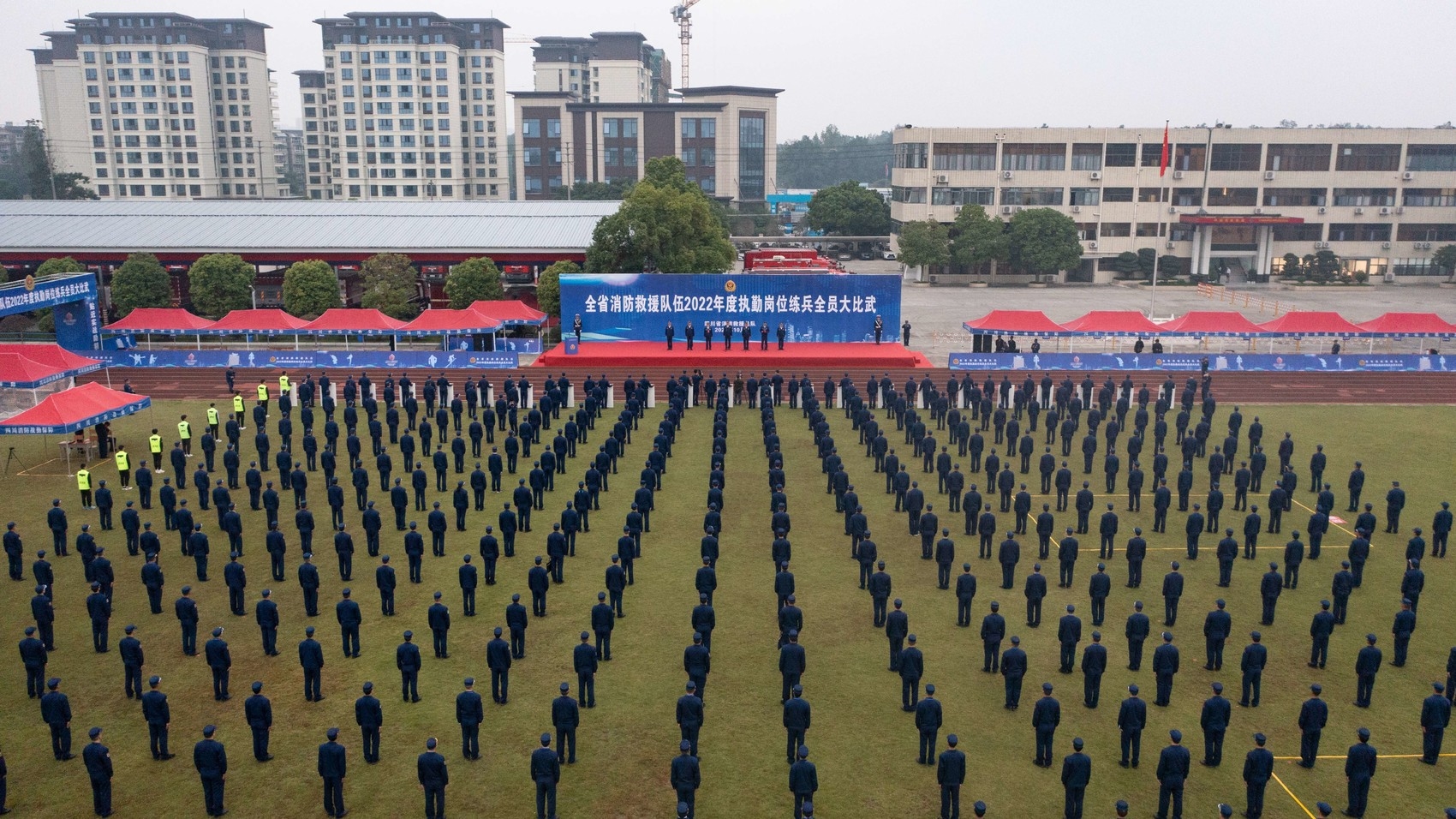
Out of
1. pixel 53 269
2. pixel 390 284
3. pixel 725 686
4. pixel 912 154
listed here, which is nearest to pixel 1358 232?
pixel 912 154

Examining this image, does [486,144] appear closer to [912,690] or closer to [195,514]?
[195,514]

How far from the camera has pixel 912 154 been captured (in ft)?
216

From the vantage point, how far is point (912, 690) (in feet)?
39.2

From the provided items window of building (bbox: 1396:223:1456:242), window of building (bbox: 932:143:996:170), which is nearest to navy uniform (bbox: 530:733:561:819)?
window of building (bbox: 932:143:996:170)

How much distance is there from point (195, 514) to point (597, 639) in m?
10.4

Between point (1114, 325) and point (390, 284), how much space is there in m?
26.7

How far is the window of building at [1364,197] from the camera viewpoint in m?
62.8

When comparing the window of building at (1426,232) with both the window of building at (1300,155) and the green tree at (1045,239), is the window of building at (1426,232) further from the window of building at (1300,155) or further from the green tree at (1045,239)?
the green tree at (1045,239)

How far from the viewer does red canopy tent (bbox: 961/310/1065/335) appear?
3416 cm

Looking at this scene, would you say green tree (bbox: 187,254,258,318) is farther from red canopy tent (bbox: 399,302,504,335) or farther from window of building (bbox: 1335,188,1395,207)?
window of building (bbox: 1335,188,1395,207)

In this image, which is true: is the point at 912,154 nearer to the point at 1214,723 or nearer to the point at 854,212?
the point at 854,212

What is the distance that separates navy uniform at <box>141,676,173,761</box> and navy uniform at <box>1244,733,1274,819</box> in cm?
1026

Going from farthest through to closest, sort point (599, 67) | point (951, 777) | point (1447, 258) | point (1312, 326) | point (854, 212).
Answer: point (599, 67), point (854, 212), point (1447, 258), point (1312, 326), point (951, 777)

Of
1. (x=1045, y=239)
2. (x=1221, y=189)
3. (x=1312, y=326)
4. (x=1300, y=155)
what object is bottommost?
(x=1312, y=326)
